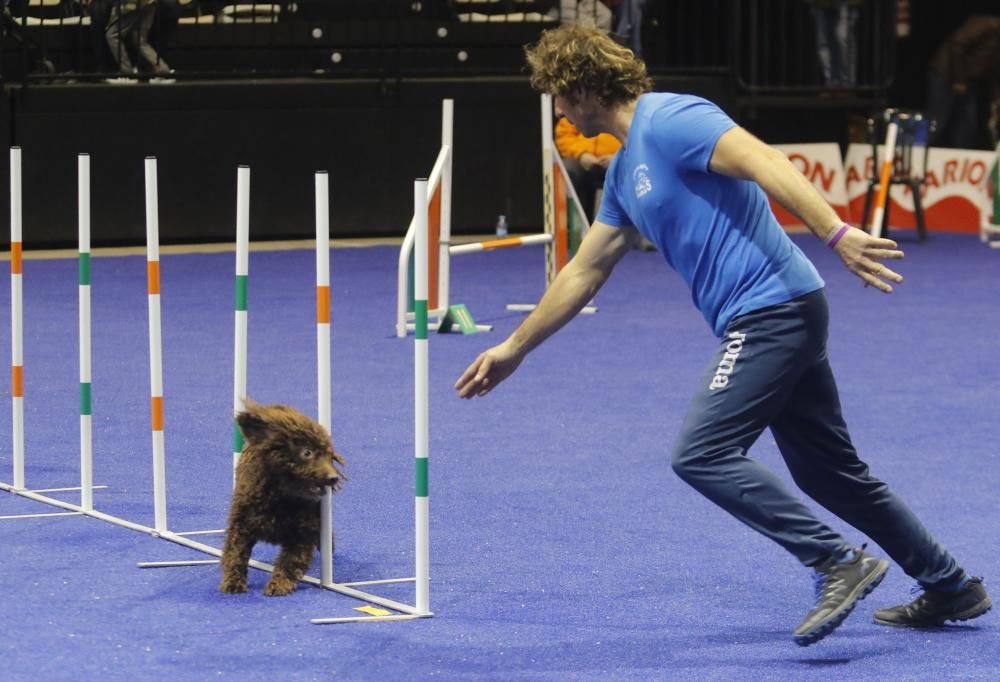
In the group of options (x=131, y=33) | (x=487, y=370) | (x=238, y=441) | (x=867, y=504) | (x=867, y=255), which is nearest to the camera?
(x=867, y=255)

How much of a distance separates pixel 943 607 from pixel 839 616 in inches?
18.3

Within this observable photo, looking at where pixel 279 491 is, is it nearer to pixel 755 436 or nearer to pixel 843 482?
pixel 755 436

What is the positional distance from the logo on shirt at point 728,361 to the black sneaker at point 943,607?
2.90 ft

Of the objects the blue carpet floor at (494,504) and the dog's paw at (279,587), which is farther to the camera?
the dog's paw at (279,587)

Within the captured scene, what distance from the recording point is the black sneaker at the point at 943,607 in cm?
505

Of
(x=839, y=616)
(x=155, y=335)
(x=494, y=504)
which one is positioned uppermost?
(x=155, y=335)

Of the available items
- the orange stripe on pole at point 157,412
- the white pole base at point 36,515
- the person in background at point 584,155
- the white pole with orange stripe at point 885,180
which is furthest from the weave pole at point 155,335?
the white pole with orange stripe at point 885,180

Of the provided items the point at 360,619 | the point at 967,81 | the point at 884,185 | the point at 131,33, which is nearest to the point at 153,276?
the point at 360,619

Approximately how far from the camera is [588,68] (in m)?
4.78

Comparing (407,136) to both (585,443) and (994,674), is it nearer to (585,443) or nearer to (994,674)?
(585,443)

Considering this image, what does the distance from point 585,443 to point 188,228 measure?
843cm

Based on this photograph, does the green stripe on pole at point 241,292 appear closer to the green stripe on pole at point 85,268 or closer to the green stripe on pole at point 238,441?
the green stripe on pole at point 238,441

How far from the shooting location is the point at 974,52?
18.0 metres

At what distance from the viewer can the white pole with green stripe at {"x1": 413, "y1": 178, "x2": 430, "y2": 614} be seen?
194 inches
